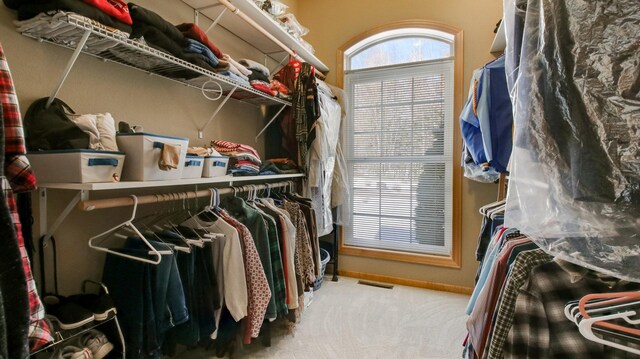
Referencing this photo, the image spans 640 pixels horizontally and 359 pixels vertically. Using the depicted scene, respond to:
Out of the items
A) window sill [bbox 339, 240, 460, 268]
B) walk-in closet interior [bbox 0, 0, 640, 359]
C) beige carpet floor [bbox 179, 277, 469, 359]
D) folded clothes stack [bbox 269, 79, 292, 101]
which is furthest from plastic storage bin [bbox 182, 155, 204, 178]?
window sill [bbox 339, 240, 460, 268]

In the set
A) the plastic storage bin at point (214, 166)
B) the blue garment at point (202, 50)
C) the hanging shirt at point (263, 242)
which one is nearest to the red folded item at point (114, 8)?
the blue garment at point (202, 50)

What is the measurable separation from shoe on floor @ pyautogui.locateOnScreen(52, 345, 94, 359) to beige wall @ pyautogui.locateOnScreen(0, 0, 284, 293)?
1.03 ft

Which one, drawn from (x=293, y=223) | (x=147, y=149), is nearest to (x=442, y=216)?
(x=293, y=223)

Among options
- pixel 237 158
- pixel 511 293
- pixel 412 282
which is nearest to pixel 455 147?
pixel 412 282

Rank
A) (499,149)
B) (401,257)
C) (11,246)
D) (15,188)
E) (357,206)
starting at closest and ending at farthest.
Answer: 1. (11,246)
2. (15,188)
3. (499,149)
4. (401,257)
5. (357,206)

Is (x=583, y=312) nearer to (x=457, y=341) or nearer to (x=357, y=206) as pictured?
(x=457, y=341)

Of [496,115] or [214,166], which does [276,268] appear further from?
[496,115]

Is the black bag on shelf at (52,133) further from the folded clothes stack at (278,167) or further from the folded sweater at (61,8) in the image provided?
the folded clothes stack at (278,167)

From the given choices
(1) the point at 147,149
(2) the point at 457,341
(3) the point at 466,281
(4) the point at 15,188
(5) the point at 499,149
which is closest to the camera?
(4) the point at 15,188

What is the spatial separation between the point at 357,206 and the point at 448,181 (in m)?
0.91

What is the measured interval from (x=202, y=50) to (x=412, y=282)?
8.36 ft

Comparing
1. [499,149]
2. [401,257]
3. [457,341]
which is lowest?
[457,341]

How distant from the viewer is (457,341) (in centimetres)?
194

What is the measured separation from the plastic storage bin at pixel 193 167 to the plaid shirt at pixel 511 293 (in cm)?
133
